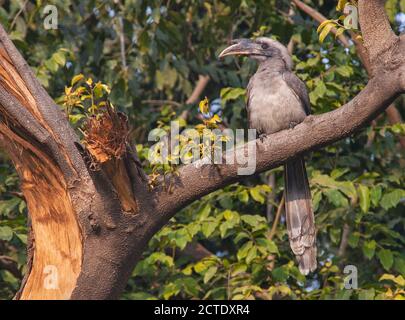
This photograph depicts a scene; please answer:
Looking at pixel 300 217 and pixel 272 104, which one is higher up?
pixel 272 104

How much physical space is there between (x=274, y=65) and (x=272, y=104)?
386mm

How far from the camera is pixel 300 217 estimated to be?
5.13 m

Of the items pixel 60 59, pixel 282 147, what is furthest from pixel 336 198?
pixel 60 59

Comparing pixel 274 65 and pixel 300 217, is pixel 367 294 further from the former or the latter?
pixel 274 65

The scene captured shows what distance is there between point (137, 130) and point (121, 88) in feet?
1.43

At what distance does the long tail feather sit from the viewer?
486cm

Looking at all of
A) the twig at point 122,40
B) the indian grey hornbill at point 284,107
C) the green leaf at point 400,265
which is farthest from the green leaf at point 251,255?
the twig at point 122,40

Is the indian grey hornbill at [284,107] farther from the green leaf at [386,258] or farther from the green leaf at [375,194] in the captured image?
the green leaf at [386,258]

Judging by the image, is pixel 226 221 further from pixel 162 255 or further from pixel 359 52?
pixel 359 52

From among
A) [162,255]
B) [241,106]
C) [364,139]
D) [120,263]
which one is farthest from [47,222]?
[364,139]

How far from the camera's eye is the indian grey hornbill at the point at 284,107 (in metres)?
5.09

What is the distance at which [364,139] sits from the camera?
7.19 meters

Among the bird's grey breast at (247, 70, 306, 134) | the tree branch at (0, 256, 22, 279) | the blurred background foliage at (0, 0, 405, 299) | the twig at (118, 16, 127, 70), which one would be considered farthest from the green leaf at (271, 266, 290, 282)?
the twig at (118, 16, 127, 70)

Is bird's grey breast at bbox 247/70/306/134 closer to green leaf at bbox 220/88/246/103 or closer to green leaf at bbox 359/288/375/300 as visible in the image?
green leaf at bbox 220/88/246/103
